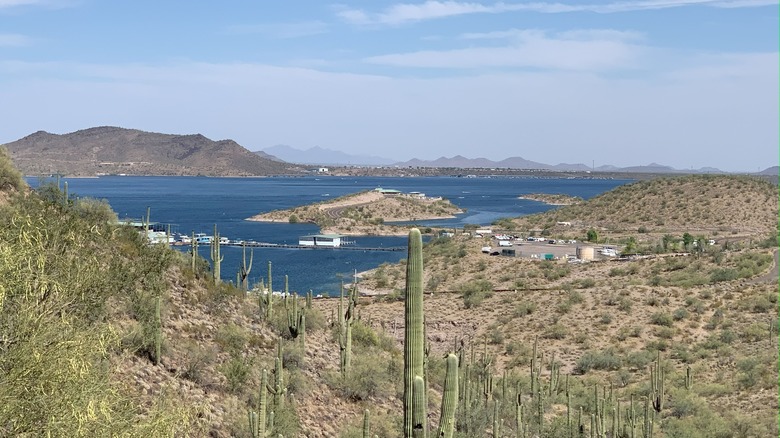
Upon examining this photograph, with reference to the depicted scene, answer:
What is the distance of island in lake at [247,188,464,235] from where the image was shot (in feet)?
407

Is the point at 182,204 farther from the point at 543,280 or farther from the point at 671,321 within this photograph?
the point at 671,321

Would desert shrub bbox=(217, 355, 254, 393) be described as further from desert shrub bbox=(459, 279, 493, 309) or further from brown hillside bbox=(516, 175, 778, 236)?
brown hillside bbox=(516, 175, 778, 236)

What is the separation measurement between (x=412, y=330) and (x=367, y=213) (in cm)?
12827

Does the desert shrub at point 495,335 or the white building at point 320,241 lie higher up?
the desert shrub at point 495,335

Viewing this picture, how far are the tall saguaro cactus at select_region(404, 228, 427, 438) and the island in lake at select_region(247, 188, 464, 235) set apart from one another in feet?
359

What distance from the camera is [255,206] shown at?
6698 inches

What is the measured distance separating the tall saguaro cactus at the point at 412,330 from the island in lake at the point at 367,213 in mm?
109448

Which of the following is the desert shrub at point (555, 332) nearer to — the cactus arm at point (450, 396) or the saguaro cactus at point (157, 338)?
the saguaro cactus at point (157, 338)

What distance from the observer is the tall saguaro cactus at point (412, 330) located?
10.9 meters

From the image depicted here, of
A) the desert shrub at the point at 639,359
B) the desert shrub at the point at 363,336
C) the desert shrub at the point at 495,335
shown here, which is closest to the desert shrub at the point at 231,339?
A: the desert shrub at the point at 363,336

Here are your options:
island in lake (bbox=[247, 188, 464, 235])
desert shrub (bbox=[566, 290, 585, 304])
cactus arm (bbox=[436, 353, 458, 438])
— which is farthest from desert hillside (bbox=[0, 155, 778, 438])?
island in lake (bbox=[247, 188, 464, 235])

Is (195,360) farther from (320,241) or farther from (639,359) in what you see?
(320,241)

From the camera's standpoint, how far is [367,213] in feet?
456

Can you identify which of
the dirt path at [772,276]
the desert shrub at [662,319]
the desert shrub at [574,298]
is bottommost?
the desert shrub at [662,319]
